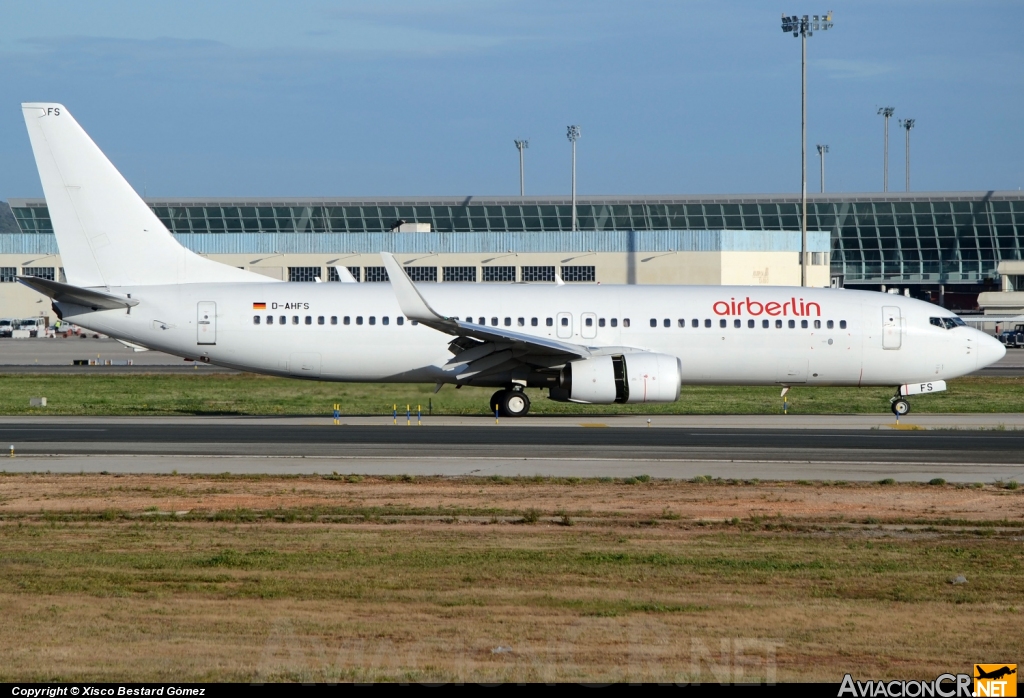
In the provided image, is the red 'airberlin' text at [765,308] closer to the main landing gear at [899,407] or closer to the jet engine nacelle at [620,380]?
the main landing gear at [899,407]

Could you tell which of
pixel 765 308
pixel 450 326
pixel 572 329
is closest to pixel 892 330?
pixel 765 308

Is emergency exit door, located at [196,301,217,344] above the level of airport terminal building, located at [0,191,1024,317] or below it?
below

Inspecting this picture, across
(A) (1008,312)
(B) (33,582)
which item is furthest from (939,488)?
(A) (1008,312)

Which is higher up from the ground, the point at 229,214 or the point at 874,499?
the point at 229,214

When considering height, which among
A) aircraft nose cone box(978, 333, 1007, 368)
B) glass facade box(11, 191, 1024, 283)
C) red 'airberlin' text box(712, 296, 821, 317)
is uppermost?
glass facade box(11, 191, 1024, 283)

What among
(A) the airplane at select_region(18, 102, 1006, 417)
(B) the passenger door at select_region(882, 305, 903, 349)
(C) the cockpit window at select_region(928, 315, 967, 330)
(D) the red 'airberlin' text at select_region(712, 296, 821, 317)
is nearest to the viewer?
(A) the airplane at select_region(18, 102, 1006, 417)

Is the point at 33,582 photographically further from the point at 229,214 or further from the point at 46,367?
the point at 229,214

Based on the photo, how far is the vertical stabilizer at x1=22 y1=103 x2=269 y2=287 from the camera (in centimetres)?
3000

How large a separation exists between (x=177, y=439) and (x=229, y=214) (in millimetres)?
74552

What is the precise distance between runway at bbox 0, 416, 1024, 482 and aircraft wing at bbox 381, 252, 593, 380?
165 centimetres

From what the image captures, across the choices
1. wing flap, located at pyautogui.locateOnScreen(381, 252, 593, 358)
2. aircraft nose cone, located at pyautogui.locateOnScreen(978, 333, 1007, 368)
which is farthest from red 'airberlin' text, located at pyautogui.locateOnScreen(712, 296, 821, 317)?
aircraft nose cone, located at pyautogui.locateOnScreen(978, 333, 1007, 368)

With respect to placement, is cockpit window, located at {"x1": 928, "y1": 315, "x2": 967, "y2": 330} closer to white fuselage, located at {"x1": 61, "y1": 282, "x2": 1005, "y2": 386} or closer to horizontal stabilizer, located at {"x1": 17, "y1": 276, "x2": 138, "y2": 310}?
white fuselage, located at {"x1": 61, "y1": 282, "x2": 1005, "y2": 386}

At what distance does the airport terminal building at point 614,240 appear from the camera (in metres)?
73.4

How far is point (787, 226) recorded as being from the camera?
102 meters
